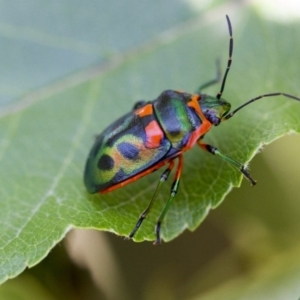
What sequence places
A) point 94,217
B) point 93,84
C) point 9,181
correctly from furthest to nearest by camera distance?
point 93,84 → point 9,181 → point 94,217

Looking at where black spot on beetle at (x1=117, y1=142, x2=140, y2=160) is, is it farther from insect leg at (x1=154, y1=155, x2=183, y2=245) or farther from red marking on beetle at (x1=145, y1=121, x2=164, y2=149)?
insect leg at (x1=154, y1=155, x2=183, y2=245)

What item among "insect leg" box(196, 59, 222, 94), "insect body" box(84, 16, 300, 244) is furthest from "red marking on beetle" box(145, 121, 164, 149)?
"insect leg" box(196, 59, 222, 94)

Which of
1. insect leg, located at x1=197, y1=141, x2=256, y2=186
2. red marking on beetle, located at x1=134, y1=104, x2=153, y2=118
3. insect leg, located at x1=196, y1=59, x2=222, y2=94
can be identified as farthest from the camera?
insect leg, located at x1=196, y1=59, x2=222, y2=94

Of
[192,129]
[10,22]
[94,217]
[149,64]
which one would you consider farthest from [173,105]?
[10,22]

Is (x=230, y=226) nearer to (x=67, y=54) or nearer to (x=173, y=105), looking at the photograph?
(x=173, y=105)

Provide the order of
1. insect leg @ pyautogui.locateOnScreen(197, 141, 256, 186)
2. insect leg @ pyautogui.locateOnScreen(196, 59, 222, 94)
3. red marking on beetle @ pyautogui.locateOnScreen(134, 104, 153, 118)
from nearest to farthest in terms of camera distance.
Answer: insect leg @ pyautogui.locateOnScreen(197, 141, 256, 186) < red marking on beetle @ pyautogui.locateOnScreen(134, 104, 153, 118) < insect leg @ pyautogui.locateOnScreen(196, 59, 222, 94)

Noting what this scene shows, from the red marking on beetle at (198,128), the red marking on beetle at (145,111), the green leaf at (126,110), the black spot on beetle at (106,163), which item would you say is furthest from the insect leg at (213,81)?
the black spot on beetle at (106,163)
